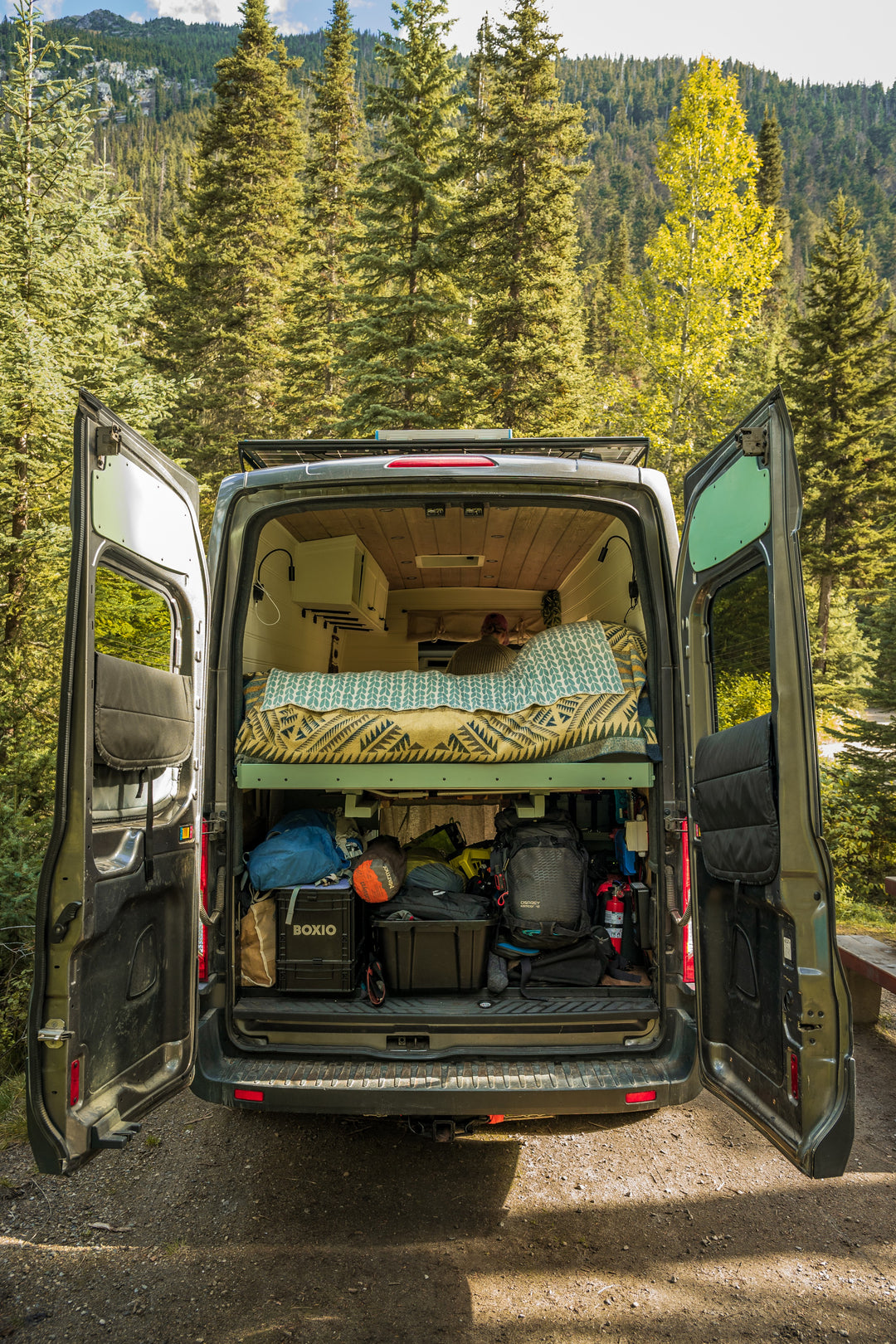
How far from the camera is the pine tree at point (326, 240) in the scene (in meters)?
18.0

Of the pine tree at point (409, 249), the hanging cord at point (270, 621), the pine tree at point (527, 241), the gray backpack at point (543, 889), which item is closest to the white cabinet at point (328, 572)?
the hanging cord at point (270, 621)

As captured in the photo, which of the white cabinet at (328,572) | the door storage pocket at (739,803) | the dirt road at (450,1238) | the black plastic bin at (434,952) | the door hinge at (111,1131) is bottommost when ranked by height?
the dirt road at (450,1238)

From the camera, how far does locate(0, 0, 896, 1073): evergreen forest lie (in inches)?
304

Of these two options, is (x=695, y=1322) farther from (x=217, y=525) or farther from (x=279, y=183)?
(x=279, y=183)

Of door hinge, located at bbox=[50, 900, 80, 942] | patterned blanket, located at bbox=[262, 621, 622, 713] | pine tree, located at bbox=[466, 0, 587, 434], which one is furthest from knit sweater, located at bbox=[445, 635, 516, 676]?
pine tree, located at bbox=[466, 0, 587, 434]

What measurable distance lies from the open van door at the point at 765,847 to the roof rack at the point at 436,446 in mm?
504

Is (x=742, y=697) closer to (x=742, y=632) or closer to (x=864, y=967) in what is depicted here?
(x=742, y=632)

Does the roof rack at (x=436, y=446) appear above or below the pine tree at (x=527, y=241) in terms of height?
below

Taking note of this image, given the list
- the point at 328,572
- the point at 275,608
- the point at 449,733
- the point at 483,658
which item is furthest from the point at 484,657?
the point at 449,733

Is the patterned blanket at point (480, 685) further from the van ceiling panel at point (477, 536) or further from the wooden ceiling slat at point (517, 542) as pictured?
the van ceiling panel at point (477, 536)

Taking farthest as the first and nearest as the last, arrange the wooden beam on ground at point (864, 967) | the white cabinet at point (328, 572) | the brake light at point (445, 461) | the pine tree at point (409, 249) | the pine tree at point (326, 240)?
the pine tree at point (326, 240)
the pine tree at point (409, 249)
the white cabinet at point (328, 572)
the wooden beam on ground at point (864, 967)
the brake light at point (445, 461)

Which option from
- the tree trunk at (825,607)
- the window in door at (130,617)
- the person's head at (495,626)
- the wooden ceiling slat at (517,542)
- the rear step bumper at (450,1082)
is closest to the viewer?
the rear step bumper at (450,1082)

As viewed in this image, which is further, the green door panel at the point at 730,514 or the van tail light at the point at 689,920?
the van tail light at the point at 689,920

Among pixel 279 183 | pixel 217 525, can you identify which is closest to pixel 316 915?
pixel 217 525
